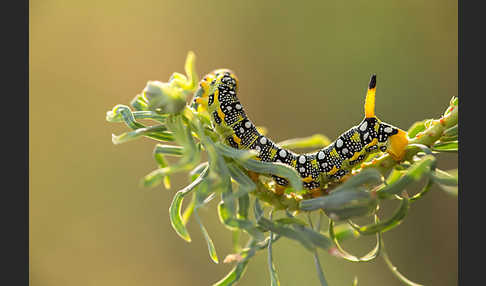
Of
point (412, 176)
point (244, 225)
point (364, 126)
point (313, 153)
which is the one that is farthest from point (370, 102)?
point (244, 225)

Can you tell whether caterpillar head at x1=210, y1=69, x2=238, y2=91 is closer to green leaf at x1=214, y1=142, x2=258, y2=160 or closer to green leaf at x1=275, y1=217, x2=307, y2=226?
green leaf at x1=214, y1=142, x2=258, y2=160

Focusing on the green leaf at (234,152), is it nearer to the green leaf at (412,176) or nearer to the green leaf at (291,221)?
the green leaf at (291,221)

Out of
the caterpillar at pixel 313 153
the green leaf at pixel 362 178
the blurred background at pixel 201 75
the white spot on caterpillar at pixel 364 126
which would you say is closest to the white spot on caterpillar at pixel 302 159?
the caterpillar at pixel 313 153

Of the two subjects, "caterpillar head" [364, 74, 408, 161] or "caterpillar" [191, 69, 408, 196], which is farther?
"caterpillar" [191, 69, 408, 196]

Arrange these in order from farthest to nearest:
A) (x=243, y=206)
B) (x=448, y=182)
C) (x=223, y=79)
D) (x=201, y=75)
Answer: (x=201, y=75) → (x=223, y=79) → (x=243, y=206) → (x=448, y=182)

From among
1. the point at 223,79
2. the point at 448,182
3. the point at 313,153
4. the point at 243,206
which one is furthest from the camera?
the point at 223,79

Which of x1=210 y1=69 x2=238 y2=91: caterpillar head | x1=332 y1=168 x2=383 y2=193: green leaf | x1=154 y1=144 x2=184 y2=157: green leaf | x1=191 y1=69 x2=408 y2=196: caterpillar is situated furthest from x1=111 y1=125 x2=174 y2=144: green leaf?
x1=332 y1=168 x2=383 y2=193: green leaf

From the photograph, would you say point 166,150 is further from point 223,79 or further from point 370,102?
point 370,102
